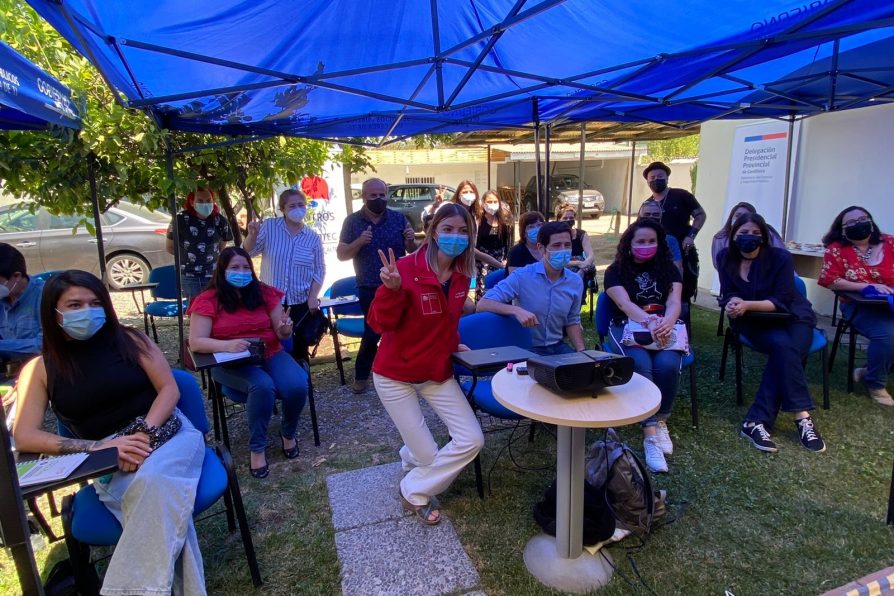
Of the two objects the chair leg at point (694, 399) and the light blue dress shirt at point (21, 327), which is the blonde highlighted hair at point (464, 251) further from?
the light blue dress shirt at point (21, 327)

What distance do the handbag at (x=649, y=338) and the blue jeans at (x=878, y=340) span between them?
1.76 meters

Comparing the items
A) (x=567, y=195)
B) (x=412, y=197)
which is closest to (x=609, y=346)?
(x=412, y=197)

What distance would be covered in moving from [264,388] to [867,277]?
15.1ft

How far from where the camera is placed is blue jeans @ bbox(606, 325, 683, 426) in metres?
3.34

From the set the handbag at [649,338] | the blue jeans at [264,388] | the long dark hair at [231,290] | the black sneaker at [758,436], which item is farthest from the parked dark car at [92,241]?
the black sneaker at [758,436]

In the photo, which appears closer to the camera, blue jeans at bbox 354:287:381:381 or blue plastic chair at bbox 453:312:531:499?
blue plastic chair at bbox 453:312:531:499

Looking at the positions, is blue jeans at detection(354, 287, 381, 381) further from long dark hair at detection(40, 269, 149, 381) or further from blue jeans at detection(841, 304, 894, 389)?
blue jeans at detection(841, 304, 894, 389)

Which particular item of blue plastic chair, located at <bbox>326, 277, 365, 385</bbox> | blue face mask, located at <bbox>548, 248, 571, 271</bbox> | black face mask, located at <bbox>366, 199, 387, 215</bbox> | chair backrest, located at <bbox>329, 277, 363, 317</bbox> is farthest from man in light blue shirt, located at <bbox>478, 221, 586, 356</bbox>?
chair backrest, located at <bbox>329, 277, 363, 317</bbox>

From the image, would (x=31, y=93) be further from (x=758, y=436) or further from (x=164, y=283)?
(x=758, y=436)

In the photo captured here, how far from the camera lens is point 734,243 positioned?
3.86m

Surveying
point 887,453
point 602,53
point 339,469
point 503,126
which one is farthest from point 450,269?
point 503,126

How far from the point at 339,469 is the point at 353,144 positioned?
12.8ft

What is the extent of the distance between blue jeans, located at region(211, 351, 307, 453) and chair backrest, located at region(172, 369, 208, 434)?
593mm

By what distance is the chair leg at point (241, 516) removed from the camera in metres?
2.24
